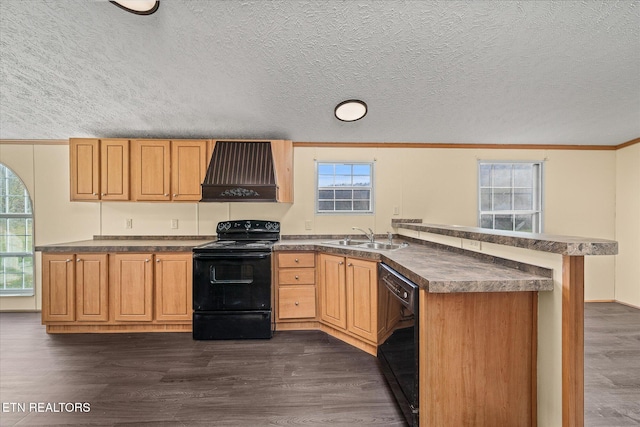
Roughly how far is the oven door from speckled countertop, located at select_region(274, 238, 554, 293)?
1.30m

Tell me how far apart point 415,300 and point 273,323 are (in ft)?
6.21

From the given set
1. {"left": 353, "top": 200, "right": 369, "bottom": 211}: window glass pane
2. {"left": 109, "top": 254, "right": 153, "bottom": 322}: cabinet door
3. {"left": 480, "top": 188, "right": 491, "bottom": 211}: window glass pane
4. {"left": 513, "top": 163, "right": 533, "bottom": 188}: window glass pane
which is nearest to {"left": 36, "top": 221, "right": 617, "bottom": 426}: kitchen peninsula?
{"left": 353, "top": 200, "right": 369, "bottom": 211}: window glass pane

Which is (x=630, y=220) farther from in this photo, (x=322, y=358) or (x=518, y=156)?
(x=322, y=358)

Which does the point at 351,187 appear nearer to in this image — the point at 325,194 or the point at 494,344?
the point at 325,194

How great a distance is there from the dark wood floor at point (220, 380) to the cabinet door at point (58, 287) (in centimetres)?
24

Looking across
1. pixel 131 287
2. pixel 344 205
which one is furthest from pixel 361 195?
pixel 131 287

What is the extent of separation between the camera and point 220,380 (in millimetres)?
2068

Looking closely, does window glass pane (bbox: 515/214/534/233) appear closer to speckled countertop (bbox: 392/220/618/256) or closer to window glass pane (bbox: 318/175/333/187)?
speckled countertop (bbox: 392/220/618/256)

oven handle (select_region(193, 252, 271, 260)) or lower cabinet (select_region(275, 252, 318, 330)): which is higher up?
oven handle (select_region(193, 252, 271, 260))

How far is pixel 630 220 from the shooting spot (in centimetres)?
362

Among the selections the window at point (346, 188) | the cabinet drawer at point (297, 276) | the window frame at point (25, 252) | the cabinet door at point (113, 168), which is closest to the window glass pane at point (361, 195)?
the window at point (346, 188)

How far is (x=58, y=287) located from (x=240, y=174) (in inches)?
88.0

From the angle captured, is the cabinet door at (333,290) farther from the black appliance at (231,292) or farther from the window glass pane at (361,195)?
the window glass pane at (361,195)

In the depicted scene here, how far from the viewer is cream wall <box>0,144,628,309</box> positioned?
350 centimetres
